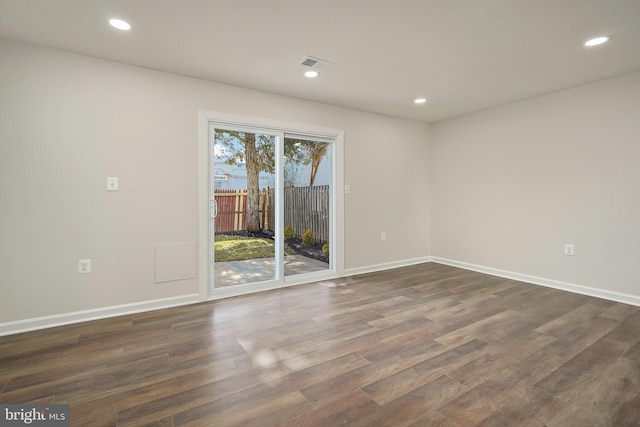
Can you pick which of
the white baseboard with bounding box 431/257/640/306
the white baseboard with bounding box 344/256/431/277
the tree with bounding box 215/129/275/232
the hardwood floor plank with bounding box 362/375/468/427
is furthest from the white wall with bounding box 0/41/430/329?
the white baseboard with bounding box 431/257/640/306

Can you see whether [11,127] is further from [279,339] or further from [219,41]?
[279,339]

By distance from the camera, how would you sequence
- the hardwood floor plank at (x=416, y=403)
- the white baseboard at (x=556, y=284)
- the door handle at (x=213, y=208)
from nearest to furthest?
the hardwood floor plank at (x=416, y=403)
the white baseboard at (x=556, y=284)
the door handle at (x=213, y=208)

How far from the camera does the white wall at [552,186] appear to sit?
321cm

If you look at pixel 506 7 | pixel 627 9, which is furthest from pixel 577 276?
pixel 506 7

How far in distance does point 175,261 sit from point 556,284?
4.59 metres

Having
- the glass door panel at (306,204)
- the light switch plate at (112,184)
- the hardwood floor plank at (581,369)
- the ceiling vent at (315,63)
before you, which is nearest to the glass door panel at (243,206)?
the glass door panel at (306,204)

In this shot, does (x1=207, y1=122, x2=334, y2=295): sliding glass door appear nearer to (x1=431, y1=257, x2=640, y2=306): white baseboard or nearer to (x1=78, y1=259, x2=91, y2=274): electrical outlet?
(x1=78, y1=259, x2=91, y2=274): electrical outlet

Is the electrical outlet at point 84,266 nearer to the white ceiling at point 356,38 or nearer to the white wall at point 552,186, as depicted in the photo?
the white ceiling at point 356,38

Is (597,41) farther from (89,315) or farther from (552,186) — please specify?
(89,315)

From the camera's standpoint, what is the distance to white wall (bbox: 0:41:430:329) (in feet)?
Result: 8.25

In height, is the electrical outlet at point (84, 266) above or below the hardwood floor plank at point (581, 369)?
above

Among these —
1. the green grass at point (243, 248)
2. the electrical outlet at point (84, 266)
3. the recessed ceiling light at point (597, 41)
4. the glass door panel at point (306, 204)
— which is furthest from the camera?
the glass door panel at point (306, 204)

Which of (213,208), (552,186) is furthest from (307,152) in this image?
(552,186)

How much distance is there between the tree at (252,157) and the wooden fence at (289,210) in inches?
2.9
